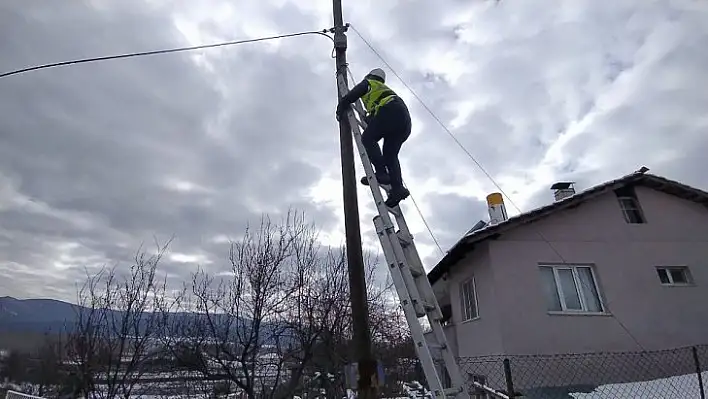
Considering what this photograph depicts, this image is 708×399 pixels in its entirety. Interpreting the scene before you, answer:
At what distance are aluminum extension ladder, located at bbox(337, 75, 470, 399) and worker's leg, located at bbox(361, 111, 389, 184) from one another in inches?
3.9

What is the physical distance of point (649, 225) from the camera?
11.2 meters

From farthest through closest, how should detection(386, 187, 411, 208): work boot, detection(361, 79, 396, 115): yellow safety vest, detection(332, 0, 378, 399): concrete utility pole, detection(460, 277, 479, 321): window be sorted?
detection(460, 277, 479, 321): window
detection(361, 79, 396, 115): yellow safety vest
detection(386, 187, 411, 208): work boot
detection(332, 0, 378, 399): concrete utility pole

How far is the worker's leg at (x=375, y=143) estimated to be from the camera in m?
4.98

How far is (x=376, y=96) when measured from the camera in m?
5.28

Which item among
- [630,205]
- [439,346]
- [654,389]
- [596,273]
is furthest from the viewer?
[630,205]

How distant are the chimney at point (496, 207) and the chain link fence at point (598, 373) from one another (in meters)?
4.47

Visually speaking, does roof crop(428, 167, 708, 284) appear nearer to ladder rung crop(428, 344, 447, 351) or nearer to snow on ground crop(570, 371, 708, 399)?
snow on ground crop(570, 371, 708, 399)

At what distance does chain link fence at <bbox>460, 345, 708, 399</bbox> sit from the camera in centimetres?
904

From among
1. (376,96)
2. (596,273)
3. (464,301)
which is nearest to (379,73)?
(376,96)

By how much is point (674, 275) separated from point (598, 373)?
3.41 metres

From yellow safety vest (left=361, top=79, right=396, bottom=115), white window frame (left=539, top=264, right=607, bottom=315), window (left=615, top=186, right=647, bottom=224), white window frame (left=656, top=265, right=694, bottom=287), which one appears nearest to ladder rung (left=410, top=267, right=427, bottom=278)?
yellow safety vest (left=361, top=79, right=396, bottom=115)

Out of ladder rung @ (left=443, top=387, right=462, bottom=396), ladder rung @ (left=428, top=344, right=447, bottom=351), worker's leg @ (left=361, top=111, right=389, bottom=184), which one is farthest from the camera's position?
worker's leg @ (left=361, top=111, right=389, bottom=184)

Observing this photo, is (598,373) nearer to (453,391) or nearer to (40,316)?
(453,391)

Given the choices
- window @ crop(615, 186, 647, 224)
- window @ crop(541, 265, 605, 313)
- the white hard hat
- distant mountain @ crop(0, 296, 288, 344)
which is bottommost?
distant mountain @ crop(0, 296, 288, 344)
